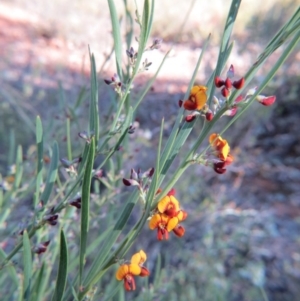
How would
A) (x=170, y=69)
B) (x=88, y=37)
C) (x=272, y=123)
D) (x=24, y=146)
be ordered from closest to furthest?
(x=24, y=146) < (x=272, y=123) < (x=170, y=69) < (x=88, y=37)

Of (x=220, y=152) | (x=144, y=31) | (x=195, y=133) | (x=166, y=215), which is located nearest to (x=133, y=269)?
(x=166, y=215)

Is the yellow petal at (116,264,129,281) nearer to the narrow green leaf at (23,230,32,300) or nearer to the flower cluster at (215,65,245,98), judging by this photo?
the narrow green leaf at (23,230,32,300)

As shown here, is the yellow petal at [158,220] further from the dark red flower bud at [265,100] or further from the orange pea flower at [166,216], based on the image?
the dark red flower bud at [265,100]

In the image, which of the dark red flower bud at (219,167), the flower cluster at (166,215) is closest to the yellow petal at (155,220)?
the flower cluster at (166,215)

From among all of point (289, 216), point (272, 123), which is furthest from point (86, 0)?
point (289, 216)

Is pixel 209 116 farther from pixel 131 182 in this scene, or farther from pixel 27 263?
pixel 27 263

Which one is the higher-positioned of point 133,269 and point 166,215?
point 166,215

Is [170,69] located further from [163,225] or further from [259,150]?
[163,225]
